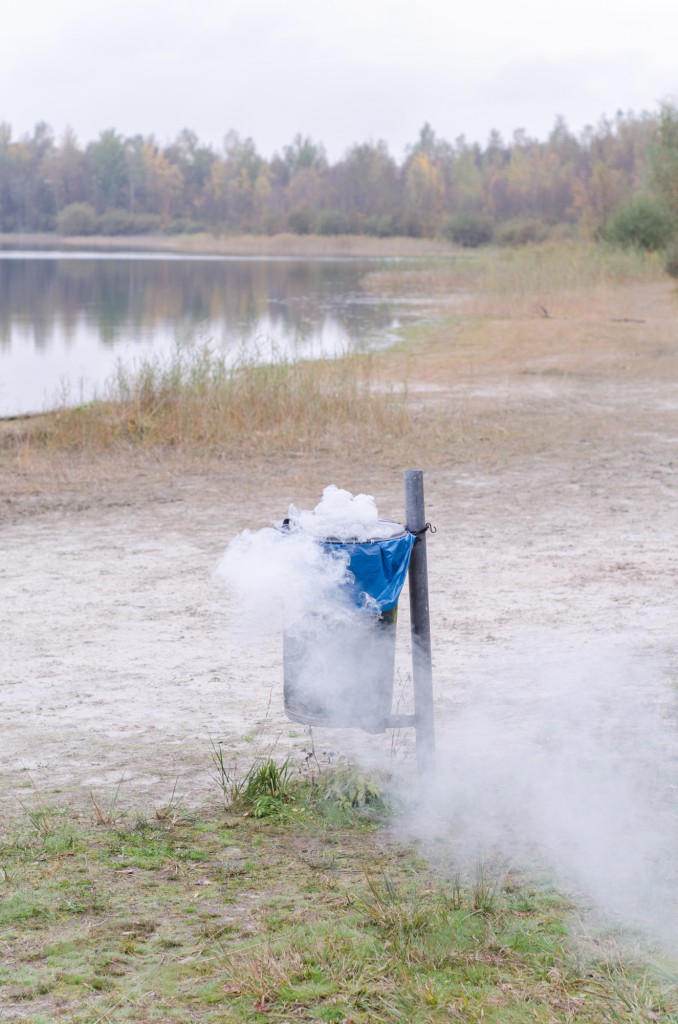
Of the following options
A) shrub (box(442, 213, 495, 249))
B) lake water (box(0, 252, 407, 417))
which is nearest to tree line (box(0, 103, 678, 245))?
shrub (box(442, 213, 495, 249))

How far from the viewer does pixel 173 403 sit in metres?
12.6

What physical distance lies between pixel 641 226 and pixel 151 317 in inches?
694

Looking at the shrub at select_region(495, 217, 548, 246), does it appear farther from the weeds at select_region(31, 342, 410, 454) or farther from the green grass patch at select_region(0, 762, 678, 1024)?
the green grass patch at select_region(0, 762, 678, 1024)

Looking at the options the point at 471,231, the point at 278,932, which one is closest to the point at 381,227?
the point at 471,231

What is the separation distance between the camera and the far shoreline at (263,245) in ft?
260

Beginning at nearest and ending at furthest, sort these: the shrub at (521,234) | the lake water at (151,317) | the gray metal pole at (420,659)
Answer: the gray metal pole at (420,659) → the lake water at (151,317) → the shrub at (521,234)

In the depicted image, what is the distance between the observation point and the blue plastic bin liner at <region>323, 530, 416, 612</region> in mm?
4156

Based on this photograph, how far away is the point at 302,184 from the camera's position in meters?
123

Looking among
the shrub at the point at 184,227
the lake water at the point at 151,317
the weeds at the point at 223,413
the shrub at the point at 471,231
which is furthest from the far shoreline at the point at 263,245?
the weeds at the point at 223,413

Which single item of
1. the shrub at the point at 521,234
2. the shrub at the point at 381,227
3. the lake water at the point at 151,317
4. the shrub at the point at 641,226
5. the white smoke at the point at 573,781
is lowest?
the white smoke at the point at 573,781

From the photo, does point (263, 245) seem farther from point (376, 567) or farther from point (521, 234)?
point (376, 567)

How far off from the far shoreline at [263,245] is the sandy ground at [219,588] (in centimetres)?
5939

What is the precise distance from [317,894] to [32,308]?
1302 inches

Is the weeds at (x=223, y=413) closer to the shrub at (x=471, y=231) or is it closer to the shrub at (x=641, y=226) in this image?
the shrub at (x=641, y=226)
